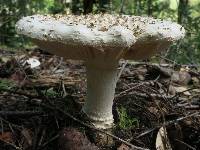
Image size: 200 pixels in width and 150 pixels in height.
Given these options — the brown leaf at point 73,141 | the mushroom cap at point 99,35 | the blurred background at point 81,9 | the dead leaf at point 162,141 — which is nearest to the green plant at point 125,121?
the dead leaf at point 162,141

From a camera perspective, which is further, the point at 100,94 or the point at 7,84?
the point at 7,84

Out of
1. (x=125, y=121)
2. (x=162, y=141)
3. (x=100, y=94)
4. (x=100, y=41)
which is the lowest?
(x=162, y=141)

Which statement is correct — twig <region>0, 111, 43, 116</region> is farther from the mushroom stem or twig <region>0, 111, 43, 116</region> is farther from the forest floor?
the mushroom stem

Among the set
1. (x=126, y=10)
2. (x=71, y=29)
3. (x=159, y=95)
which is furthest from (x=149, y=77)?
(x=126, y=10)

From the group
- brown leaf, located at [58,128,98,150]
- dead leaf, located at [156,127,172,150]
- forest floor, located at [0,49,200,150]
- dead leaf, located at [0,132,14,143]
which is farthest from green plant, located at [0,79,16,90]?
dead leaf, located at [156,127,172,150]

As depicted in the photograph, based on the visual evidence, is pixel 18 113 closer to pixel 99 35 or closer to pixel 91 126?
pixel 91 126

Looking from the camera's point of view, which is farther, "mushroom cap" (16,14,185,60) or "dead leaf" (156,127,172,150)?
"dead leaf" (156,127,172,150)

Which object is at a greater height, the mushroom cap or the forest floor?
the mushroom cap

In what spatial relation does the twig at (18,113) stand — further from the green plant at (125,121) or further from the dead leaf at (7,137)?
the green plant at (125,121)

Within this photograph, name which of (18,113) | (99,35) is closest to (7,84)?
(18,113)
